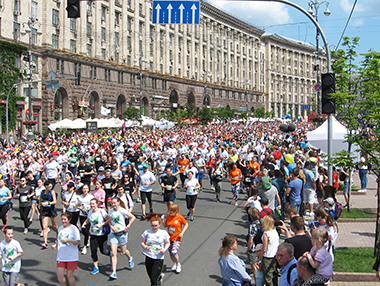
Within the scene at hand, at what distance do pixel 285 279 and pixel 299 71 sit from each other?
11970 cm

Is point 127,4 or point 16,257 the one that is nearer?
point 16,257

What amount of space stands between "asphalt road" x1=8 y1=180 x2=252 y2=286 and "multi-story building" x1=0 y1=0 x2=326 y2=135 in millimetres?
26253

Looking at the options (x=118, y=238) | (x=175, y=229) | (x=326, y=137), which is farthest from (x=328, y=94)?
(x=326, y=137)

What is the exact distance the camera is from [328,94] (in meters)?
9.02

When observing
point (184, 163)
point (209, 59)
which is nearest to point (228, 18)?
point (209, 59)

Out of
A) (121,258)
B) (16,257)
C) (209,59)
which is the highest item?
(209,59)

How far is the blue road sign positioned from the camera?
1002cm

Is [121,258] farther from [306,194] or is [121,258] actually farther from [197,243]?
[306,194]

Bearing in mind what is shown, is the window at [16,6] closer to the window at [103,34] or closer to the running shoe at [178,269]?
the window at [103,34]

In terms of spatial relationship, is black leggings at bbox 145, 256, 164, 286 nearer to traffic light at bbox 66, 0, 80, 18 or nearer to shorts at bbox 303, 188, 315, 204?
traffic light at bbox 66, 0, 80, 18

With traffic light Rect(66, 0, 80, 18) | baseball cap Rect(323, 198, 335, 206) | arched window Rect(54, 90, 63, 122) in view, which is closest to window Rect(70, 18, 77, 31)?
arched window Rect(54, 90, 63, 122)

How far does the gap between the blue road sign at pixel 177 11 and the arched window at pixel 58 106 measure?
35865 millimetres

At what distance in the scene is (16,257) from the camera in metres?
6.49

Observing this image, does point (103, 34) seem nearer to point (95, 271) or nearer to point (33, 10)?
point (33, 10)
